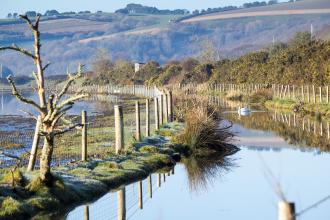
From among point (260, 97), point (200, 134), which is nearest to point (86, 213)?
point (200, 134)

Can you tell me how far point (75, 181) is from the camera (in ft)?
74.8

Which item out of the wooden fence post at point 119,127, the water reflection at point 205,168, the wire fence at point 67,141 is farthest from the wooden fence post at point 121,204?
the wooden fence post at point 119,127

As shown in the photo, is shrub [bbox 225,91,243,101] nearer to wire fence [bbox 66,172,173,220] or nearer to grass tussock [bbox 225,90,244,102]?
grass tussock [bbox 225,90,244,102]

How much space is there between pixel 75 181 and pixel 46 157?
249 centimetres

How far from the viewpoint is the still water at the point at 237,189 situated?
66.0ft

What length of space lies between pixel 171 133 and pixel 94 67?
486ft

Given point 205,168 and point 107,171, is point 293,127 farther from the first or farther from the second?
point 107,171

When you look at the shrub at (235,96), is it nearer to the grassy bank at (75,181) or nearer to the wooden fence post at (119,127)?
the grassy bank at (75,181)

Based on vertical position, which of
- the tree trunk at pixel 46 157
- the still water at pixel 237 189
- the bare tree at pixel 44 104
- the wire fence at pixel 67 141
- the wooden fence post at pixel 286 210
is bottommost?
the still water at pixel 237 189

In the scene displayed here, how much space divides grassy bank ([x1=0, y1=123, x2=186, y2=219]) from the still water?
1.38ft

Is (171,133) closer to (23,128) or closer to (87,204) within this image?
(87,204)

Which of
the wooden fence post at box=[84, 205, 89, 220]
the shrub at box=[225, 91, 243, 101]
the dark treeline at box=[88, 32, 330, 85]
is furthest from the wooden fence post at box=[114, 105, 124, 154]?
the shrub at box=[225, 91, 243, 101]

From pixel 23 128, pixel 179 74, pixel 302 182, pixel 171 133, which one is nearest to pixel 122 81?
pixel 179 74

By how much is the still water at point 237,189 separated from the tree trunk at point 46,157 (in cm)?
101
